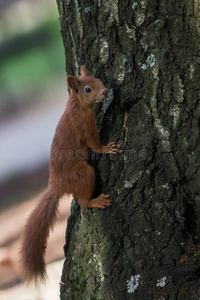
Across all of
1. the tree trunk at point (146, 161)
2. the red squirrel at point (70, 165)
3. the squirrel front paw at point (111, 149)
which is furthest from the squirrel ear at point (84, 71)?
the squirrel front paw at point (111, 149)

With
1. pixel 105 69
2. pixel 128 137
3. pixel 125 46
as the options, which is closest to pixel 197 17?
pixel 125 46

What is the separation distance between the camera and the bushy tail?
7.88ft

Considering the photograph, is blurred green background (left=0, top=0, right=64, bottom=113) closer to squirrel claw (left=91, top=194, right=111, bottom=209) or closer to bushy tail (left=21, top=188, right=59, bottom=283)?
bushy tail (left=21, top=188, right=59, bottom=283)

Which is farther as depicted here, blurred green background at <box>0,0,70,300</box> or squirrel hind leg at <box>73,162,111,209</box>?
blurred green background at <box>0,0,70,300</box>

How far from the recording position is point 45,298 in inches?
162

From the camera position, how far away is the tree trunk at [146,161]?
2020 mm

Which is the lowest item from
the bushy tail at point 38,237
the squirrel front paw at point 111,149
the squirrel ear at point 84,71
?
the bushy tail at point 38,237

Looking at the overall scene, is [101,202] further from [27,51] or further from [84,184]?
[27,51]

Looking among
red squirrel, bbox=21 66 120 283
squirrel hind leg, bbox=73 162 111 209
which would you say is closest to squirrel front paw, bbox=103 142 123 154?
red squirrel, bbox=21 66 120 283

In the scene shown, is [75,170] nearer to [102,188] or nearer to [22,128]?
[102,188]

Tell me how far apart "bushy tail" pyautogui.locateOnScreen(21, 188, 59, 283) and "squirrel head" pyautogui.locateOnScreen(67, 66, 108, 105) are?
2.06 ft

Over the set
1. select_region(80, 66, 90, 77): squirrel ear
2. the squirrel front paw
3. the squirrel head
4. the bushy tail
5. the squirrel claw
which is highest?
select_region(80, 66, 90, 77): squirrel ear

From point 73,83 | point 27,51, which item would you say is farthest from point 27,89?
point 73,83

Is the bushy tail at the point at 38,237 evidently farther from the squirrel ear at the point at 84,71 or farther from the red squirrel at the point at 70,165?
the squirrel ear at the point at 84,71
